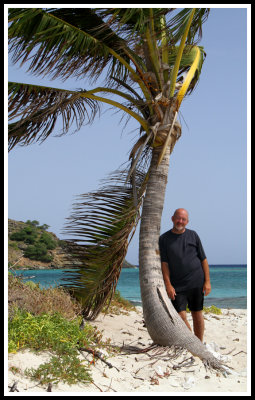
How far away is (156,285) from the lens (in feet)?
24.6

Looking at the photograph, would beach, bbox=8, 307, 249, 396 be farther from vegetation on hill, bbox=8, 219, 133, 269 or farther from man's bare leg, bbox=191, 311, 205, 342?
vegetation on hill, bbox=8, 219, 133, 269

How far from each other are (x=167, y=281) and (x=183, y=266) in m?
0.39

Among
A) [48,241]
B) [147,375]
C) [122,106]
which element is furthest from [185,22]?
[48,241]

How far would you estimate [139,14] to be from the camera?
25.3 feet

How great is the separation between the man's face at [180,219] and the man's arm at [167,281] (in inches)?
26.3

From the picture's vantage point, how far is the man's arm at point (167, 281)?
7641 mm

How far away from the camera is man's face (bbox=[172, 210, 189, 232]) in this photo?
7.67 metres

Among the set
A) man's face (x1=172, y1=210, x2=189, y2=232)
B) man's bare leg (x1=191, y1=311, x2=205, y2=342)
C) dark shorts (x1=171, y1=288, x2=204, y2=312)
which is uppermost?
man's face (x1=172, y1=210, x2=189, y2=232)

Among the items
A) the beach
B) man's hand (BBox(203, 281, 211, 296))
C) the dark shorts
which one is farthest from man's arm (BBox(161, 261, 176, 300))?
the beach

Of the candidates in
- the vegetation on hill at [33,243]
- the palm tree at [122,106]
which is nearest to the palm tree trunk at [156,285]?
the palm tree at [122,106]

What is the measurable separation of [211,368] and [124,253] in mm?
2606

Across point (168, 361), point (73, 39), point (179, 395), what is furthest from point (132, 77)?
point (179, 395)

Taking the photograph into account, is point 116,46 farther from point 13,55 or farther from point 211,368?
point 211,368
